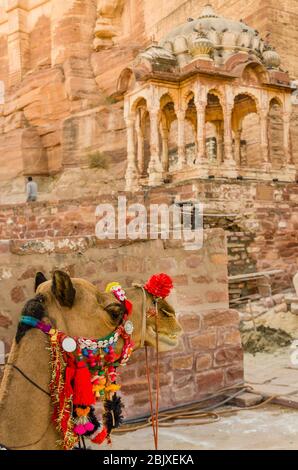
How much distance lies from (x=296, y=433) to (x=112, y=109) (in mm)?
19538

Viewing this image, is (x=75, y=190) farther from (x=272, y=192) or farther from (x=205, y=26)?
(x=272, y=192)

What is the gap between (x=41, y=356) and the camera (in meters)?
2.34

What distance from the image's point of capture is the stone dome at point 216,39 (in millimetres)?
13094

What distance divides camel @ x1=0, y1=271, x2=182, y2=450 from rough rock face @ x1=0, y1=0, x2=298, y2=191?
1831 cm

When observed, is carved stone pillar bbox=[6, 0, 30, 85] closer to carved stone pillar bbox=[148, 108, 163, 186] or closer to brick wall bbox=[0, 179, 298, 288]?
carved stone pillar bbox=[148, 108, 163, 186]

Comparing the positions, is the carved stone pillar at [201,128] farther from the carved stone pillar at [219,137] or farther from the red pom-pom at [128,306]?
the red pom-pom at [128,306]

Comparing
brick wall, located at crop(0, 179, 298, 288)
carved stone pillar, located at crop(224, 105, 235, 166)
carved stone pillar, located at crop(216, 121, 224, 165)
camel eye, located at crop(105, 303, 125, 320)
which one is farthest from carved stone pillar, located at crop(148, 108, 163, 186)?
camel eye, located at crop(105, 303, 125, 320)

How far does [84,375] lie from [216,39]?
1238 cm

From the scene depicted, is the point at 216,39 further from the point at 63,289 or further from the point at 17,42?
the point at 17,42

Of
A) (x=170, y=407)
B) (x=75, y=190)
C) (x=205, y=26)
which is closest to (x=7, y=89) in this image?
(x=75, y=190)

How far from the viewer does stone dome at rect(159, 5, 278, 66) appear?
43.0ft

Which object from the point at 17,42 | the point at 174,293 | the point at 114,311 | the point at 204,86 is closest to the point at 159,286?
the point at 114,311

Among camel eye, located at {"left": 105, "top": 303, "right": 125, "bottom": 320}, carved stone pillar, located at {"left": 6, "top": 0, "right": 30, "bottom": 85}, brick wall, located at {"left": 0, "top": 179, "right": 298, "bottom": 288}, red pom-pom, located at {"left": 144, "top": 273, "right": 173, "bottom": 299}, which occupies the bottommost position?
camel eye, located at {"left": 105, "top": 303, "right": 125, "bottom": 320}

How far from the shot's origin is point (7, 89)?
29.0 m
